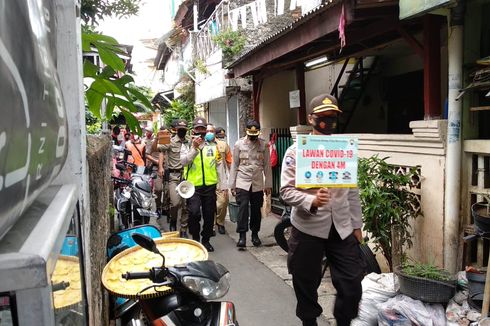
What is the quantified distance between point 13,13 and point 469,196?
4.22 meters

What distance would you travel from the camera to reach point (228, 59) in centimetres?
1245

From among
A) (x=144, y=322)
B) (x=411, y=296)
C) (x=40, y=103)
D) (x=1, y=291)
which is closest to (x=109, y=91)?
(x=144, y=322)

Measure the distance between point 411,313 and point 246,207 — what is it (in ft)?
12.1

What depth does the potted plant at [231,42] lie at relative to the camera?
487 inches

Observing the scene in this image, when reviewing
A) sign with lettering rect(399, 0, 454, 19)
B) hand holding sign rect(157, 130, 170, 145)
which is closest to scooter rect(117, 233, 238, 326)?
sign with lettering rect(399, 0, 454, 19)

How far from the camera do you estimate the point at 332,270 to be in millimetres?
3523

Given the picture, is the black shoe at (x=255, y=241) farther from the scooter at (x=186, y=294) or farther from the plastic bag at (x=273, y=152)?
the scooter at (x=186, y=294)

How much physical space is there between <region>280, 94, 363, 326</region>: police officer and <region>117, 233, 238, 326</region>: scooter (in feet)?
2.84

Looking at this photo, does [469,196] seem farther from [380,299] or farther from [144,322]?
[144,322]

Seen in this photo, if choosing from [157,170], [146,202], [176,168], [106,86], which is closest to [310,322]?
[106,86]

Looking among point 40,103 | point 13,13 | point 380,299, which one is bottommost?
point 380,299

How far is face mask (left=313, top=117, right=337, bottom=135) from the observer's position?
349cm

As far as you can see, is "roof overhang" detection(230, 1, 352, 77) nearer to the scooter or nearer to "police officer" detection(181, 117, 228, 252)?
"police officer" detection(181, 117, 228, 252)

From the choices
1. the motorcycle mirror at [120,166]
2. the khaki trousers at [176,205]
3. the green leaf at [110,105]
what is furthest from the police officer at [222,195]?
the green leaf at [110,105]
